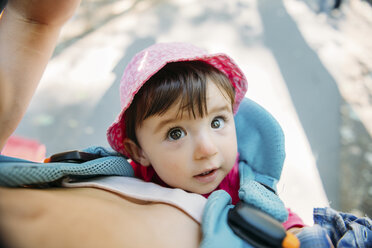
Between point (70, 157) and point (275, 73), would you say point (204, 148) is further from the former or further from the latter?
point (275, 73)

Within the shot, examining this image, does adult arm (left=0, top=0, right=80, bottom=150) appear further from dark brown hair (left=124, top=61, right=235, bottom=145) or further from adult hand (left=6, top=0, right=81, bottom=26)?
dark brown hair (left=124, top=61, right=235, bottom=145)

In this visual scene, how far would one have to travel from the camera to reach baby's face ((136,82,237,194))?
726 mm

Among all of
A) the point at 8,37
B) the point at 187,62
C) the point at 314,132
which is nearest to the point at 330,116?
the point at 314,132

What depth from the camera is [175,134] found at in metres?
0.76

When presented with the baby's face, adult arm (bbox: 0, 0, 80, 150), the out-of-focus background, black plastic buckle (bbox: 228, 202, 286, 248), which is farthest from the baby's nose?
the out-of-focus background

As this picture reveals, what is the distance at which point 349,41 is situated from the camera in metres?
2.16

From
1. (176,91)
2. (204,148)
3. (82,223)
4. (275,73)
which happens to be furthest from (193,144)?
(275,73)

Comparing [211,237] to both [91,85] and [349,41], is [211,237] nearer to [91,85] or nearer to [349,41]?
[91,85]

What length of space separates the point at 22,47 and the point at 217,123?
1.60ft

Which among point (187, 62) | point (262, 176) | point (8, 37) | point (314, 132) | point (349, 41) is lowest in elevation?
point (314, 132)

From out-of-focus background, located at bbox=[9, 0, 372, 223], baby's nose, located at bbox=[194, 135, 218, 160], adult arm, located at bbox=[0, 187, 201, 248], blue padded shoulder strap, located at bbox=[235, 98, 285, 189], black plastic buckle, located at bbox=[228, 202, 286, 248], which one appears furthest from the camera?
out-of-focus background, located at bbox=[9, 0, 372, 223]

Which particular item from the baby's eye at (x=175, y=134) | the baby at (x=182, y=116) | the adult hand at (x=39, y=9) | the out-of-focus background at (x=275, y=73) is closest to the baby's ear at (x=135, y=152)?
the baby at (x=182, y=116)

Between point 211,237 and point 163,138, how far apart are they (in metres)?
0.34

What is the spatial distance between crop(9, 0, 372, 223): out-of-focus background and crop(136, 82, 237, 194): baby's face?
717mm
